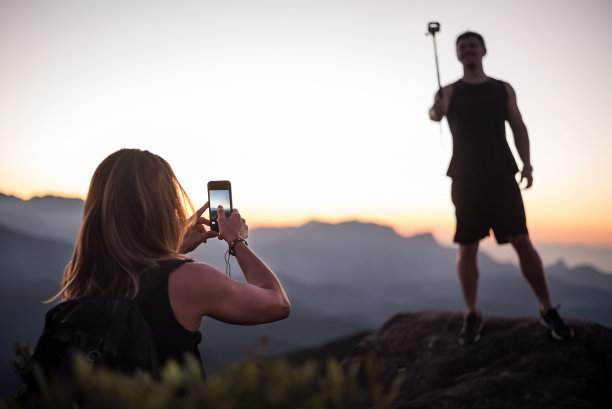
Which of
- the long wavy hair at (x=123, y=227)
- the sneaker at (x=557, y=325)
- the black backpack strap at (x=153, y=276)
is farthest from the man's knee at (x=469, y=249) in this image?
the black backpack strap at (x=153, y=276)

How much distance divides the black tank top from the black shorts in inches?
180

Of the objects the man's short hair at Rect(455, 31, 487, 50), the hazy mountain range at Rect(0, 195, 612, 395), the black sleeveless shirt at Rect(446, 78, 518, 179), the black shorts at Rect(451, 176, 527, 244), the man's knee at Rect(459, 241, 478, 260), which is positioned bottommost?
the hazy mountain range at Rect(0, 195, 612, 395)

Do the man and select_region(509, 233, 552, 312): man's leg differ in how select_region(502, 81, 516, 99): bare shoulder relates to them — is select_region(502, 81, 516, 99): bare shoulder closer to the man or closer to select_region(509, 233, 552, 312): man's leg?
the man

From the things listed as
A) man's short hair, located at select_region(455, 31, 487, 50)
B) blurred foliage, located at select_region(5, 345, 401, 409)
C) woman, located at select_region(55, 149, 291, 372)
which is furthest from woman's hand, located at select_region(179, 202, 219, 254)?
man's short hair, located at select_region(455, 31, 487, 50)

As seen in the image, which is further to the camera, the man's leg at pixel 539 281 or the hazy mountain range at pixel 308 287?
the hazy mountain range at pixel 308 287

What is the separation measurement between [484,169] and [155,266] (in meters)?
4.77

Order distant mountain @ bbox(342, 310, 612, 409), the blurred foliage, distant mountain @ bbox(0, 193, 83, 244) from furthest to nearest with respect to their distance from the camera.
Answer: distant mountain @ bbox(0, 193, 83, 244), distant mountain @ bbox(342, 310, 612, 409), the blurred foliage

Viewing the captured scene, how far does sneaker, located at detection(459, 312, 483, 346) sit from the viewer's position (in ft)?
20.7

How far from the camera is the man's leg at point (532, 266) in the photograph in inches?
214

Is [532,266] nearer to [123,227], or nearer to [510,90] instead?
[510,90]

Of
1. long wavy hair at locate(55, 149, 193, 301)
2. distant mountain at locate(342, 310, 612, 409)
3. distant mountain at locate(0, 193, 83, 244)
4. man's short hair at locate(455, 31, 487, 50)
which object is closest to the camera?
long wavy hair at locate(55, 149, 193, 301)

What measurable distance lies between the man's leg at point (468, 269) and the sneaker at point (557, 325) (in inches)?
35.3

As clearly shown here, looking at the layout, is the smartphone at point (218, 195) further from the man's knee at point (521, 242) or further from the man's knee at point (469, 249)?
the man's knee at point (521, 242)

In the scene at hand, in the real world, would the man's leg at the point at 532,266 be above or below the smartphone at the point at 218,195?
below
